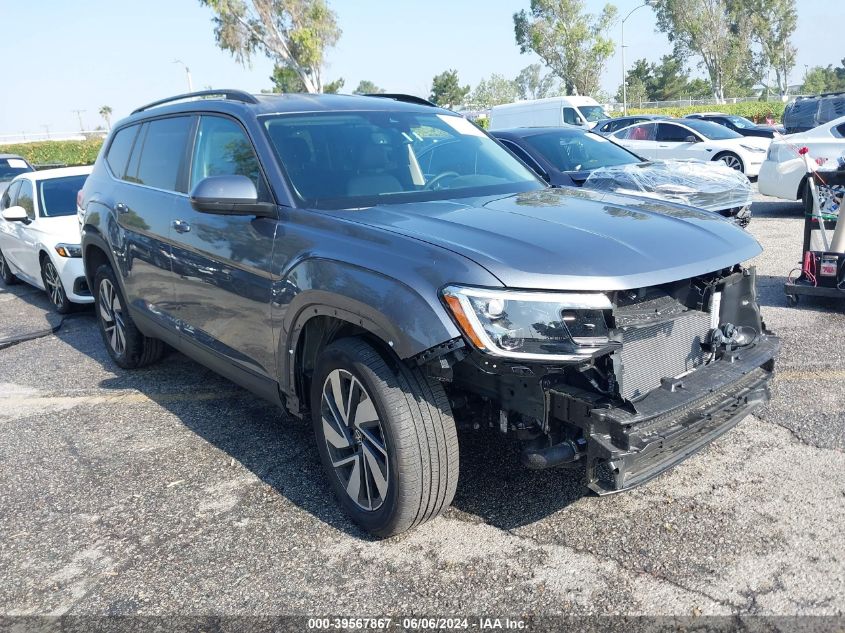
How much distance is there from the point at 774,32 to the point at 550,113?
6068 centimetres

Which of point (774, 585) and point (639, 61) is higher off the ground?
point (639, 61)

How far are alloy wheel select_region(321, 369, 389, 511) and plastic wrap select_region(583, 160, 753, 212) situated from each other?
4637 millimetres

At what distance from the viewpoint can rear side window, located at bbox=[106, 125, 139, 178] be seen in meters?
5.18

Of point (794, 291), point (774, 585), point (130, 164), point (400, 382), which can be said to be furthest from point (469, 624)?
point (794, 291)

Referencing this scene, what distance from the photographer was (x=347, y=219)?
10.3 ft

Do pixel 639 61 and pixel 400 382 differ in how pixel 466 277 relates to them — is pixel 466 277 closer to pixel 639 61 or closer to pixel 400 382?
pixel 400 382

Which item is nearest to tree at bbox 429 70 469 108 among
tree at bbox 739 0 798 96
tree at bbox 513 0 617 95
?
tree at bbox 513 0 617 95

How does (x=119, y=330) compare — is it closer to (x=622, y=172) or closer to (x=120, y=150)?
(x=120, y=150)

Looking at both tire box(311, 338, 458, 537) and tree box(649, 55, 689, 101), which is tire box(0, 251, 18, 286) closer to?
tire box(311, 338, 458, 537)

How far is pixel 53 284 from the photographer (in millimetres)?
7699

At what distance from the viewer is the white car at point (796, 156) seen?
1039 centimetres

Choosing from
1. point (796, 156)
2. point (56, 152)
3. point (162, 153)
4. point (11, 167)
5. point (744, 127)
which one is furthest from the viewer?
point (56, 152)

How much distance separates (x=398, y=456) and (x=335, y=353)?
51 cm

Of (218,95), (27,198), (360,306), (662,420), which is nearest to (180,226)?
(218,95)
